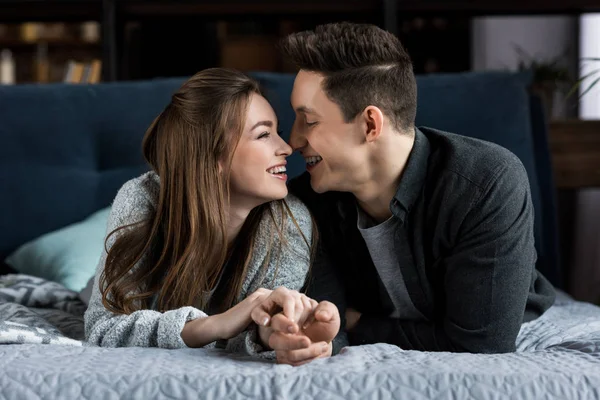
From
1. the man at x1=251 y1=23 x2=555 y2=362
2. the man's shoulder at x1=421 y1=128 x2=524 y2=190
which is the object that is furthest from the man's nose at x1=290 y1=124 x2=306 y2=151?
the man's shoulder at x1=421 y1=128 x2=524 y2=190

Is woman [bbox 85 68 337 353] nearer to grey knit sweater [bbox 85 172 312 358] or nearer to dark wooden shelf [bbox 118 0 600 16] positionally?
grey knit sweater [bbox 85 172 312 358]

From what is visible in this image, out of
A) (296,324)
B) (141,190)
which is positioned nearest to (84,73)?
(141,190)

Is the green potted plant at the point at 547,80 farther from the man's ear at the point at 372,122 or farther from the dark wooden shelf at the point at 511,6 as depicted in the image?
the man's ear at the point at 372,122

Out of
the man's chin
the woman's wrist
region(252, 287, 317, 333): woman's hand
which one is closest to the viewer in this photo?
region(252, 287, 317, 333): woman's hand

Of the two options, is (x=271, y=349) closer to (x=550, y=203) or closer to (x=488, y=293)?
(x=488, y=293)

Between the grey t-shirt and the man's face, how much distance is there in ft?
0.29

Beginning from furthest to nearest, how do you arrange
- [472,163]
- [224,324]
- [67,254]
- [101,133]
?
1. [101,133]
2. [67,254]
3. [472,163]
4. [224,324]

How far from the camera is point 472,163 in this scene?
142 cm

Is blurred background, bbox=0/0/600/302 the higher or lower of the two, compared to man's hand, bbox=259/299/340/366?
higher

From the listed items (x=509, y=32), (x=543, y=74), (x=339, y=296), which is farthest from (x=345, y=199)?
(x=509, y=32)

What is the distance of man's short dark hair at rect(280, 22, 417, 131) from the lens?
1450mm

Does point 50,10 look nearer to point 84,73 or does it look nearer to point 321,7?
point 84,73

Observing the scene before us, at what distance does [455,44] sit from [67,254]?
3508 millimetres

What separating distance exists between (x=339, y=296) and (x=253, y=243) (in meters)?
0.19
